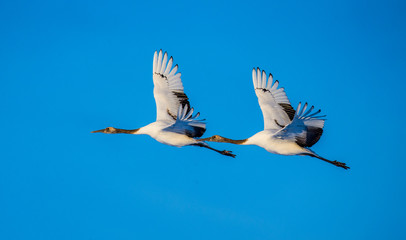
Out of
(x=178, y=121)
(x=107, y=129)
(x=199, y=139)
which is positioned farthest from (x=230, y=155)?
(x=107, y=129)

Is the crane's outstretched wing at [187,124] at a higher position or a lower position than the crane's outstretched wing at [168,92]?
lower

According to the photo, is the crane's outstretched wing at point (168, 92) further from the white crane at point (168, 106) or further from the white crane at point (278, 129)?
the white crane at point (278, 129)

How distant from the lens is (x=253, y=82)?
3575 centimetres

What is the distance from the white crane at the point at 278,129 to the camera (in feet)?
110

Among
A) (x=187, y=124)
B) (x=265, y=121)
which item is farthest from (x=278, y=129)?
(x=187, y=124)

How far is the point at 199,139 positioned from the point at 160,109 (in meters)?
2.54

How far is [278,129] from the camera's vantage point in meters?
35.1

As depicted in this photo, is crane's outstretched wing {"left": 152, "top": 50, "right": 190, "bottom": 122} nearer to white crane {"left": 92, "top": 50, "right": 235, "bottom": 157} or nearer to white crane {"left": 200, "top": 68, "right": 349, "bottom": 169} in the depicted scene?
white crane {"left": 92, "top": 50, "right": 235, "bottom": 157}

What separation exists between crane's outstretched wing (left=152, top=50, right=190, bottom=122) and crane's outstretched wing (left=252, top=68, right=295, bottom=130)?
13.0 feet

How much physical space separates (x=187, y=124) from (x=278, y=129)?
4.47 m

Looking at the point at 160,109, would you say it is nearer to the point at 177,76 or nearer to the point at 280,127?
the point at 177,76

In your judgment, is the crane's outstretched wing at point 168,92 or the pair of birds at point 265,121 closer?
the pair of birds at point 265,121

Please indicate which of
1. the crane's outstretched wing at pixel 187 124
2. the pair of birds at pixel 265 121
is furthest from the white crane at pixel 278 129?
the crane's outstretched wing at pixel 187 124

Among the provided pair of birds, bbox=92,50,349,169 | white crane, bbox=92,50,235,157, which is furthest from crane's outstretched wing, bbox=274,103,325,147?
white crane, bbox=92,50,235,157
